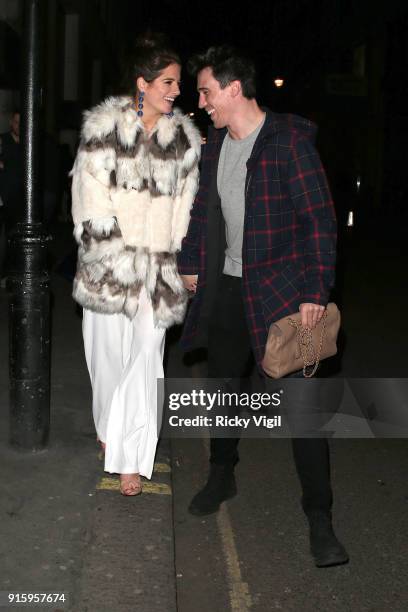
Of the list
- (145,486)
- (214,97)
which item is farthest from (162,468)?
(214,97)

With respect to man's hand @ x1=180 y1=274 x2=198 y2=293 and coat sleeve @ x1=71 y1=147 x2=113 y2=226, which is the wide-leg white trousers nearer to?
man's hand @ x1=180 y1=274 x2=198 y2=293

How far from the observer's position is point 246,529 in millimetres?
3992

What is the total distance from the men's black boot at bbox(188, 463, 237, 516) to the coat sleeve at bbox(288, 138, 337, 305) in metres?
1.11

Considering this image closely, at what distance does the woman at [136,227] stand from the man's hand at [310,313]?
77cm

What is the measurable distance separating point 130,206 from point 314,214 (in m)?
0.91

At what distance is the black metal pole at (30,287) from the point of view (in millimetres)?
4219

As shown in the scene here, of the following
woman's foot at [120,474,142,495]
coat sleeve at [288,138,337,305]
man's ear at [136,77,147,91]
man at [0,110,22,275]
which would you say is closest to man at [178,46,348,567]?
coat sleeve at [288,138,337,305]

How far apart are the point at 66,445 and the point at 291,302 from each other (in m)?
1.86

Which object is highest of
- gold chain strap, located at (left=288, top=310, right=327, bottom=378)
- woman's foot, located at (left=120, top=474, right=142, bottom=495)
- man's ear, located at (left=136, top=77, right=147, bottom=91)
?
man's ear, located at (left=136, top=77, right=147, bottom=91)

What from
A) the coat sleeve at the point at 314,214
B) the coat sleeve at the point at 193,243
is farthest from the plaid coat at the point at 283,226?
the coat sleeve at the point at 193,243

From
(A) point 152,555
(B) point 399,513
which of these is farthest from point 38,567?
(B) point 399,513

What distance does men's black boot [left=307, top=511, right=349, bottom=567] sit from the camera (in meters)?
3.53

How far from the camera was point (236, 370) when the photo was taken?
3.93 m

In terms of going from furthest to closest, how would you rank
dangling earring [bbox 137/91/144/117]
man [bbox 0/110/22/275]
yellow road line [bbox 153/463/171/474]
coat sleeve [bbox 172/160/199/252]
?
man [bbox 0/110/22/275] < yellow road line [bbox 153/463/171/474] < coat sleeve [bbox 172/160/199/252] < dangling earring [bbox 137/91/144/117]
